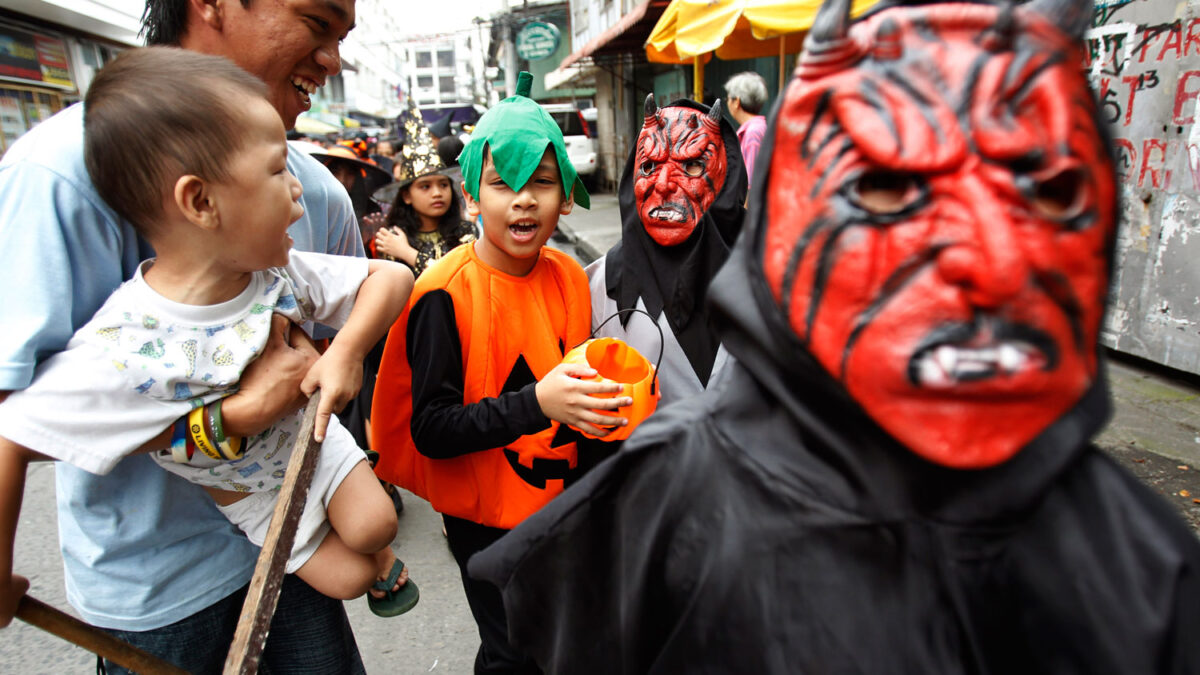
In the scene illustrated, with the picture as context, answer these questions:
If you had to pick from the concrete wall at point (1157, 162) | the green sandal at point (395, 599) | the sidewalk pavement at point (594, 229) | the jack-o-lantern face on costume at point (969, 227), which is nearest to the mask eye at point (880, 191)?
the jack-o-lantern face on costume at point (969, 227)

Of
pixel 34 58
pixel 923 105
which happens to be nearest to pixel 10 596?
pixel 923 105

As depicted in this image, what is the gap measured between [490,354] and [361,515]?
0.54 m

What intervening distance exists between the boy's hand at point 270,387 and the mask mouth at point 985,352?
1207mm

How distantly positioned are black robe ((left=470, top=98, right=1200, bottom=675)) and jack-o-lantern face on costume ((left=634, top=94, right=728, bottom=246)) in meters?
1.29

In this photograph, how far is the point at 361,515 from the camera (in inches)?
61.4

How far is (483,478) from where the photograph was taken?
194 centimetres

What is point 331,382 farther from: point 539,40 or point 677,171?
point 539,40

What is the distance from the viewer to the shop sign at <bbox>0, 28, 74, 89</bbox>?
13.5 metres

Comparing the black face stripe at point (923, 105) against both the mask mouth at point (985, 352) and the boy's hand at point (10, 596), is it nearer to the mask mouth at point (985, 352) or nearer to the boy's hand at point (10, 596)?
the mask mouth at point (985, 352)

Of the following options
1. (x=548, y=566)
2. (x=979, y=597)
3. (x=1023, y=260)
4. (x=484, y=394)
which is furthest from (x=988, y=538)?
(x=484, y=394)

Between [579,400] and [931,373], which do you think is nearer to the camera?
[931,373]

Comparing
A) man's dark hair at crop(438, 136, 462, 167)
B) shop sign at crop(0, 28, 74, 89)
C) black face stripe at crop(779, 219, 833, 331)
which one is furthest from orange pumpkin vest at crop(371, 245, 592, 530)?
shop sign at crop(0, 28, 74, 89)

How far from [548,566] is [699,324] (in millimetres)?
1170

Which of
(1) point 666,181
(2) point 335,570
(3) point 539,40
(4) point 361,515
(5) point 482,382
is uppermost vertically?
(3) point 539,40
